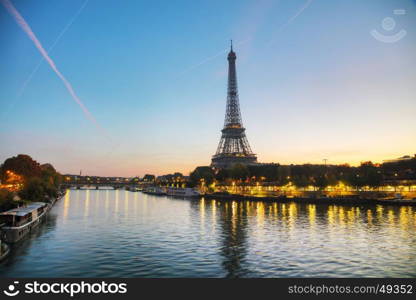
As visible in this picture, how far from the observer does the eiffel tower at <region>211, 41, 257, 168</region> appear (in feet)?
605

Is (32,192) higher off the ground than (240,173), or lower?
lower

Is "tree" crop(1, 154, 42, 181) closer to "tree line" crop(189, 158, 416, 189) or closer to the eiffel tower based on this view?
"tree line" crop(189, 158, 416, 189)

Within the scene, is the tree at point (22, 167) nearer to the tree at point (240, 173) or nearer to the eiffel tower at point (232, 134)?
the tree at point (240, 173)

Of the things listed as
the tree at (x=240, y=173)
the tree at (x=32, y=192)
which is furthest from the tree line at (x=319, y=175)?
the tree at (x=32, y=192)

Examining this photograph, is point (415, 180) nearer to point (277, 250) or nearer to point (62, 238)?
point (277, 250)

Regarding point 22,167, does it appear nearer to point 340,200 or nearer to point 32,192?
point 32,192

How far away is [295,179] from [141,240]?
92.3 m

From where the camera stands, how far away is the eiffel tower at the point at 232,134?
184 m

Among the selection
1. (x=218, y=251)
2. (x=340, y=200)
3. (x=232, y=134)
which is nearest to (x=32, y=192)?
(x=218, y=251)

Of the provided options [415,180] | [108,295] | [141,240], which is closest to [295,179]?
[415,180]

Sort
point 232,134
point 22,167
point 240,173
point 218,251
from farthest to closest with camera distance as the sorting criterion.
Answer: point 232,134 → point 240,173 → point 22,167 → point 218,251

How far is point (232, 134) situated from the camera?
186250mm

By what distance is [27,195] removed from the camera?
69.2m

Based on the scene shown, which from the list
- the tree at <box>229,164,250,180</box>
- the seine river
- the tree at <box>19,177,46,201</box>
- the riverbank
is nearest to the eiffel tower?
the tree at <box>229,164,250,180</box>
